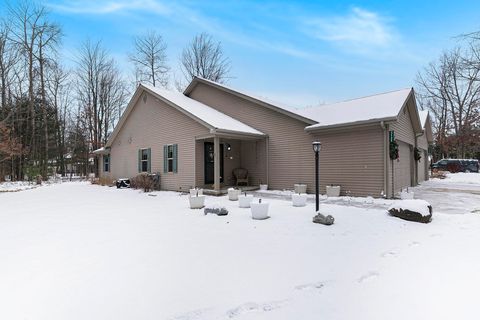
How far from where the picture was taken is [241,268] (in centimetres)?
383

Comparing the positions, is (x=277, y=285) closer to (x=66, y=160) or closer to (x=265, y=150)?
(x=265, y=150)

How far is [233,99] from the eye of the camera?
13953 mm

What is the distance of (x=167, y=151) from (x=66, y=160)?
71.9 ft

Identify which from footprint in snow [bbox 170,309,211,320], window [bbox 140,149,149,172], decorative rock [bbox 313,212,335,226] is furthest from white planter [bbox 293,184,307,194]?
footprint in snow [bbox 170,309,211,320]

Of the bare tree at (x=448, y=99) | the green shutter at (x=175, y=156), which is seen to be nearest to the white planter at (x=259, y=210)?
the green shutter at (x=175, y=156)

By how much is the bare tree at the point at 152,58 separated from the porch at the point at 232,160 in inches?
657

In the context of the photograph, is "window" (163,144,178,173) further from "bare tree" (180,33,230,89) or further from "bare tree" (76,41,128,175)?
"bare tree" (76,41,128,175)

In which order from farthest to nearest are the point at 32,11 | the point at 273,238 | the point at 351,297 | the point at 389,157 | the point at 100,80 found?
the point at 100,80 < the point at 32,11 < the point at 389,157 < the point at 273,238 < the point at 351,297

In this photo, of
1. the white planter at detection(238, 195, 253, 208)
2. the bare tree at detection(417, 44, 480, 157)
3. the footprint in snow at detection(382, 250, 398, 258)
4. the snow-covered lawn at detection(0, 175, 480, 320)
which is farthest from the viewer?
the bare tree at detection(417, 44, 480, 157)

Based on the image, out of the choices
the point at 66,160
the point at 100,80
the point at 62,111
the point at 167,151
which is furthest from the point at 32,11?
the point at 167,151

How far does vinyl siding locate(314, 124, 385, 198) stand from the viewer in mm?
9445

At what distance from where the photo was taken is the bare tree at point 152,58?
26750 millimetres

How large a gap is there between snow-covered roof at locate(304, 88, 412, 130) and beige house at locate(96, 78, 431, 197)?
0.04 metres

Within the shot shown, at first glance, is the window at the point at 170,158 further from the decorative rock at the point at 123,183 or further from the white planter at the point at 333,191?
the white planter at the point at 333,191
